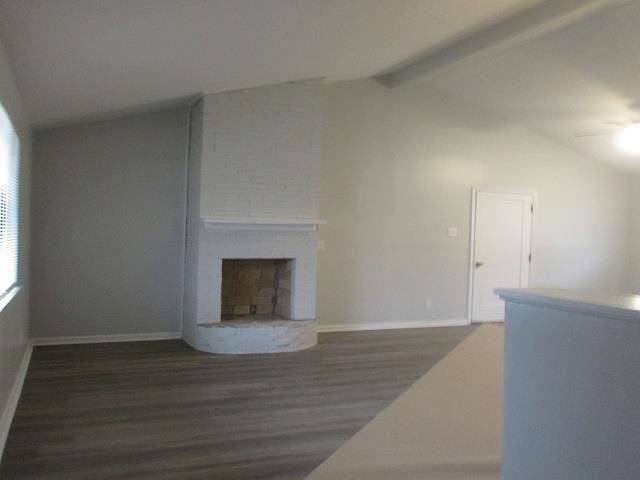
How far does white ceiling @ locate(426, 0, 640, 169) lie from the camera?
543cm

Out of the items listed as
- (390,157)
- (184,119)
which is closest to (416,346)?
(390,157)

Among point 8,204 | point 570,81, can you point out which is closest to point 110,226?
point 8,204

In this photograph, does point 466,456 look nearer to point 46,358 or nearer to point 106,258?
point 46,358

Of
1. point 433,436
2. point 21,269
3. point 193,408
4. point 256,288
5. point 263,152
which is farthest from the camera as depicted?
point 256,288

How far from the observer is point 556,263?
8.70 metres

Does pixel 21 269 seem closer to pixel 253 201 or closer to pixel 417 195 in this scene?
pixel 253 201

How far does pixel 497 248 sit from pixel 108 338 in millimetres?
5182

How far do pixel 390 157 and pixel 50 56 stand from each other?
4.74 metres

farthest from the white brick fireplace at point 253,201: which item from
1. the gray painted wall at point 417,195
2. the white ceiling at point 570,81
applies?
the white ceiling at point 570,81

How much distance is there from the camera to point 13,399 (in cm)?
406

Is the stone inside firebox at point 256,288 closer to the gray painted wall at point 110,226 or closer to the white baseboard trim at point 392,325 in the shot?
the gray painted wall at point 110,226

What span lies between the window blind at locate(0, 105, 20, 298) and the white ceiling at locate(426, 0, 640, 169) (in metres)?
4.32

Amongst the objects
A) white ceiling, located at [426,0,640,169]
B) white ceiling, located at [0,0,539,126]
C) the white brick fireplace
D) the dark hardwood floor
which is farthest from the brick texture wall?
white ceiling, located at [426,0,640,169]

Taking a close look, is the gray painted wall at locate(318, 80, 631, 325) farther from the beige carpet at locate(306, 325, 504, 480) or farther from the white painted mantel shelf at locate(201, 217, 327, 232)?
the beige carpet at locate(306, 325, 504, 480)
